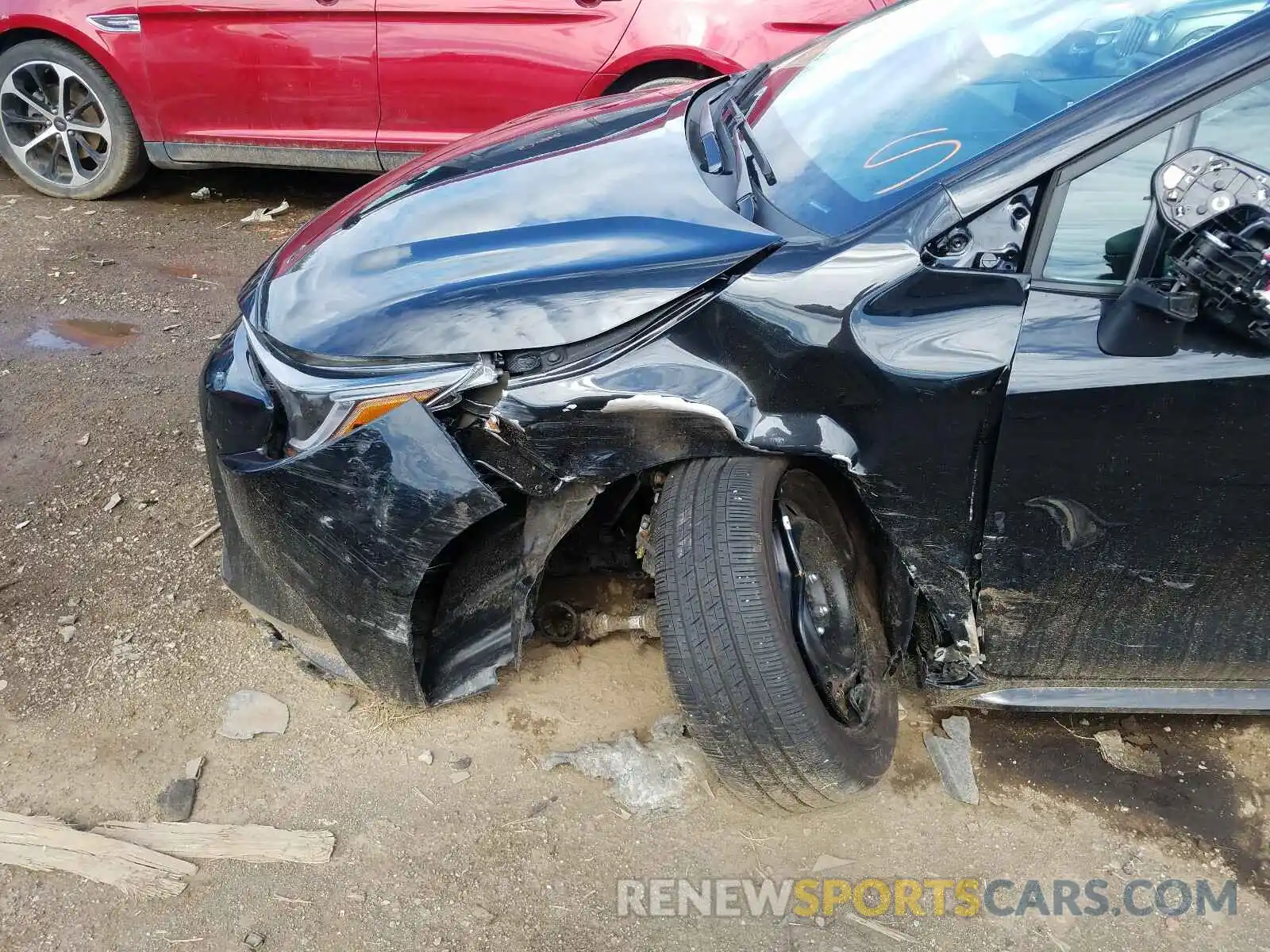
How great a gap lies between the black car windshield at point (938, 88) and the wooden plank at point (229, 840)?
5.55 feet

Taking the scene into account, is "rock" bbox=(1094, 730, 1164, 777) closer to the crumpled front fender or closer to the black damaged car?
the black damaged car

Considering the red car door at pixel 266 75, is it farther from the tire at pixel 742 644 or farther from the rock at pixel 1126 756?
the rock at pixel 1126 756

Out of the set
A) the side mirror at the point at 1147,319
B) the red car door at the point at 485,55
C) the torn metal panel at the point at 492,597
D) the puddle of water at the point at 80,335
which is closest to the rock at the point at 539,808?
the torn metal panel at the point at 492,597

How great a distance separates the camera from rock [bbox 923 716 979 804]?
2.34 meters

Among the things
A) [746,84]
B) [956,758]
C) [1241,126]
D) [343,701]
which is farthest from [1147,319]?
[343,701]

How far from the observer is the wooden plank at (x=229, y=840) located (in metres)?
2.15

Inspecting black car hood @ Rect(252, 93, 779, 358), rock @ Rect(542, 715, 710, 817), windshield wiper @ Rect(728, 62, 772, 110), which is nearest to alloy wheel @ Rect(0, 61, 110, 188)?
black car hood @ Rect(252, 93, 779, 358)

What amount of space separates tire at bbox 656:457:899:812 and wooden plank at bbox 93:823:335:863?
0.89 m

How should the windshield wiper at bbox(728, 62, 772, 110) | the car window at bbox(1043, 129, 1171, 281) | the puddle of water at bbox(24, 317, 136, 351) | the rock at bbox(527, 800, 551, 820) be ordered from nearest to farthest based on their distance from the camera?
1. the car window at bbox(1043, 129, 1171, 281)
2. the rock at bbox(527, 800, 551, 820)
3. the windshield wiper at bbox(728, 62, 772, 110)
4. the puddle of water at bbox(24, 317, 136, 351)

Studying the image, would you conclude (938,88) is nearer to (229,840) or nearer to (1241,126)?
(1241,126)

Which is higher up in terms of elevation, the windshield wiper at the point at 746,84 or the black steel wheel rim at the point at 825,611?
the windshield wiper at the point at 746,84

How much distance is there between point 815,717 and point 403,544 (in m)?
0.88

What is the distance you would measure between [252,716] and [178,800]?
0.87 ft

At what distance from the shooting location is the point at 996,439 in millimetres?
1858
